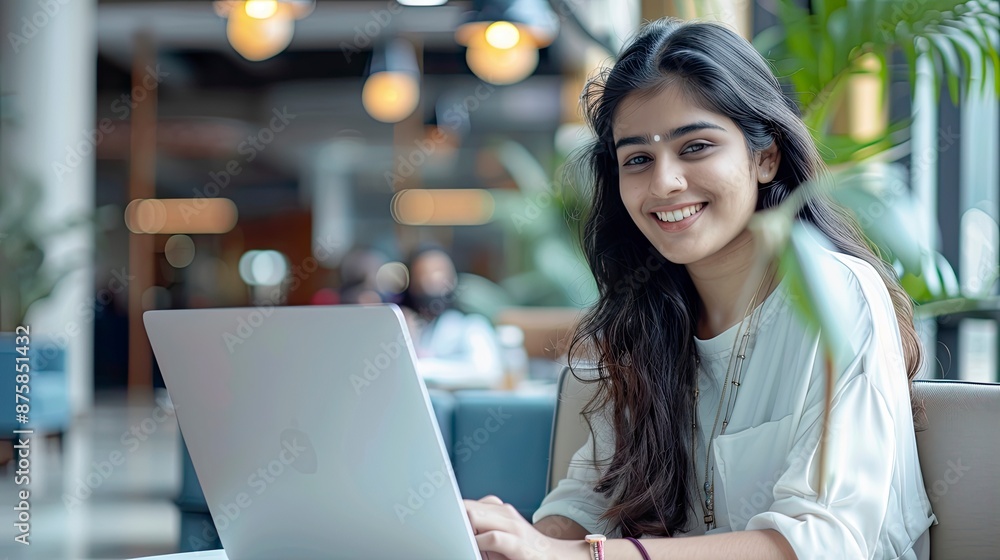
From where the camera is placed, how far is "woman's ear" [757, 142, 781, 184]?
1.41 metres

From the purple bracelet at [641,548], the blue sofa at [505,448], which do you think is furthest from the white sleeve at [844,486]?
the blue sofa at [505,448]

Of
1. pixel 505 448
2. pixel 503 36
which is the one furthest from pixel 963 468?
pixel 503 36

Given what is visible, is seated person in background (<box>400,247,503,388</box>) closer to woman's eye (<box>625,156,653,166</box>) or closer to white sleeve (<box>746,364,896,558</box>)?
woman's eye (<box>625,156,653,166</box>)

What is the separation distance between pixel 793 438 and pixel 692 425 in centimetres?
26

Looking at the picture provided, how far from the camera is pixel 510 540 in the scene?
106cm

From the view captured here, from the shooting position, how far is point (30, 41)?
775cm

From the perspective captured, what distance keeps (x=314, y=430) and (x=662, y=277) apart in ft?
2.51

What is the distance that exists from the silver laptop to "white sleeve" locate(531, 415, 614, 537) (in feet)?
1.56

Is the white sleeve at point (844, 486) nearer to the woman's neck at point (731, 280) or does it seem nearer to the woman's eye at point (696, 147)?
the woman's neck at point (731, 280)

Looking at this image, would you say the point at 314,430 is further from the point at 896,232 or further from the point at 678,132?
the point at 896,232

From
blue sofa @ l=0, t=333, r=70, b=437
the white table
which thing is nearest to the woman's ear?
the white table

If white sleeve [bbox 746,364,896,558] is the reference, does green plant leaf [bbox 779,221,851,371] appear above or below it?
above

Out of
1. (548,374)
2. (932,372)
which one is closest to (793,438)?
(932,372)

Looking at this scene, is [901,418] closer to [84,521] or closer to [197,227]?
[84,521]
